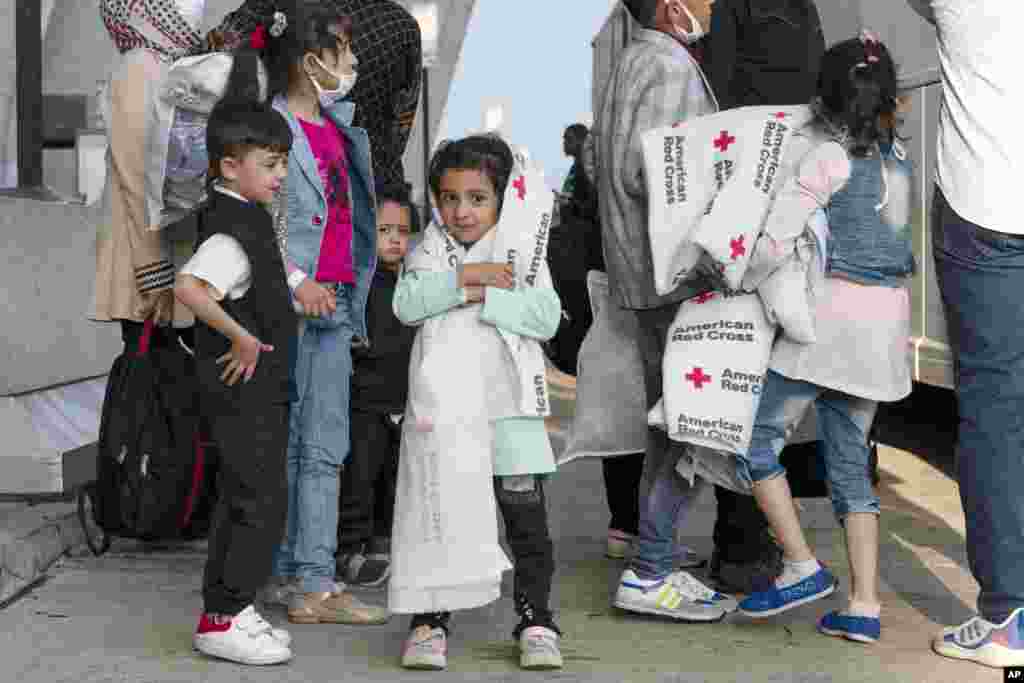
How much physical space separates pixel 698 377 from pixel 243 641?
1.46 meters

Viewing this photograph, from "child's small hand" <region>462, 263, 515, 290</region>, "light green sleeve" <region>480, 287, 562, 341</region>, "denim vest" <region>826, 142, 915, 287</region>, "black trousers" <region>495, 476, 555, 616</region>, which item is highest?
"denim vest" <region>826, 142, 915, 287</region>

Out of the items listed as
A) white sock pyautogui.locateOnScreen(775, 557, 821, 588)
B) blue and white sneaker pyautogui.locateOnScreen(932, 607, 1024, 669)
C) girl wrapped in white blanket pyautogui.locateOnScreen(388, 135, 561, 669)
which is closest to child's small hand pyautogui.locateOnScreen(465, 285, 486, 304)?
girl wrapped in white blanket pyautogui.locateOnScreen(388, 135, 561, 669)

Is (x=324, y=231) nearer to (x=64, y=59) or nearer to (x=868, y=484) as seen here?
(x=868, y=484)

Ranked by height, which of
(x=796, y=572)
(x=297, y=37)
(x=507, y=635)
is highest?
(x=297, y=37)

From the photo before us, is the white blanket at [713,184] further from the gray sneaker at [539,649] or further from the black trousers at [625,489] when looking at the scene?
the black trousers at [625,489]

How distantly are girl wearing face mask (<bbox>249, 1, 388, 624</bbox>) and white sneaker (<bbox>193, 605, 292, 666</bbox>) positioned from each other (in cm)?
52

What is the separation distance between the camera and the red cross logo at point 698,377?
5.17m

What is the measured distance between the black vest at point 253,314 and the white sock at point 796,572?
1483 mm

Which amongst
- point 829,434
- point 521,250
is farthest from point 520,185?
point 829,434

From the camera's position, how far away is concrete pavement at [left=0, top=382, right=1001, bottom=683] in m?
4.73

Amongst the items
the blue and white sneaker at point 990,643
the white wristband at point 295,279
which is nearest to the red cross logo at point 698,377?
the blue and white sneaker at point 990,643

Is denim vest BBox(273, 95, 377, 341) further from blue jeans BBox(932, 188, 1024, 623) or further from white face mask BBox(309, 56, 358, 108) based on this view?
blue jeans BBox(932, 188, 1024, 623)

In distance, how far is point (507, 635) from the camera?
5203 millimetres

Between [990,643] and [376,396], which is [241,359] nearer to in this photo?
[376,396]
